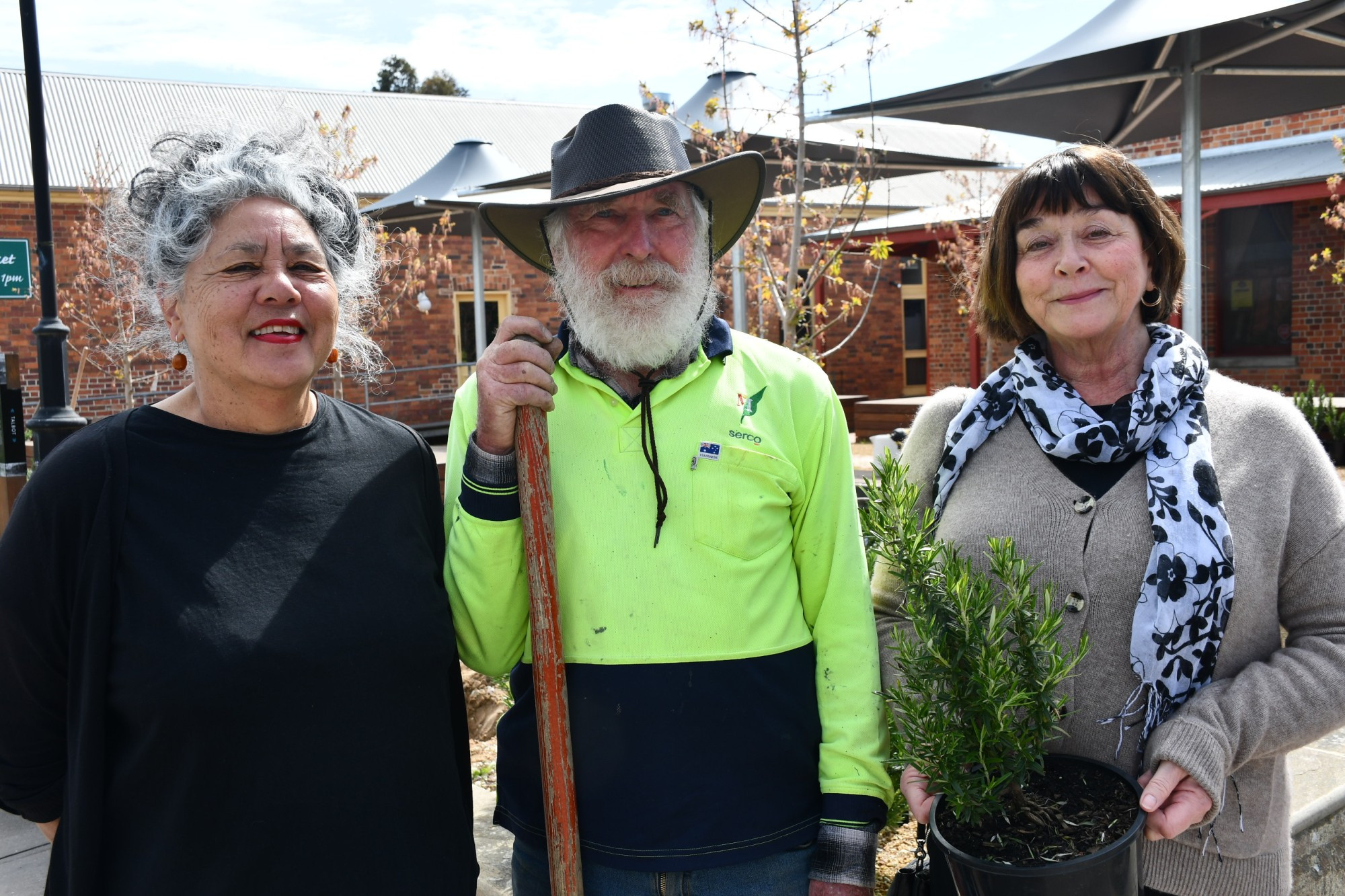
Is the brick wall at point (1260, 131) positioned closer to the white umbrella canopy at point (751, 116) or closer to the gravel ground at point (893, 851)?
the white umbrella canopy at point (751, 116)

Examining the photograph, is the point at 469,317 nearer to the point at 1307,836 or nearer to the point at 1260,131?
the point at 1260,131

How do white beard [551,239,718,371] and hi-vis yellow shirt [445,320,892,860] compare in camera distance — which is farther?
white beard [551,239,718,371]

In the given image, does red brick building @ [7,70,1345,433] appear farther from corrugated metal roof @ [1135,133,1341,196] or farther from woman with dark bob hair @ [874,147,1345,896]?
woman with dark bob hair @ [874,147,1345,896]

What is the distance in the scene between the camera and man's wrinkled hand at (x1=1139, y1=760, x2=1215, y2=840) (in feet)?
5.38

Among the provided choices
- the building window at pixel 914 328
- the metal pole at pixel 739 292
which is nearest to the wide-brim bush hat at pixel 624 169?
the metal pole at pixel 739 292

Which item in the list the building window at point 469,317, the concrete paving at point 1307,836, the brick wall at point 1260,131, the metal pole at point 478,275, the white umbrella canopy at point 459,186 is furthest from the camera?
the building window at point 469,317

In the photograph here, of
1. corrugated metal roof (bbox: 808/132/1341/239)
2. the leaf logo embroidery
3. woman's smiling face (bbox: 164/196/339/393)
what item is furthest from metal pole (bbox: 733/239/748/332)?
woman's smiling face (bbox: 164/196/339/393)

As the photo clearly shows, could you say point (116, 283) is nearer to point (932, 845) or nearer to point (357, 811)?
point (357, 811)

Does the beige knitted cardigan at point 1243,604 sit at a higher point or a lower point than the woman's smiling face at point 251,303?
lower

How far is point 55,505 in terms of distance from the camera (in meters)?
1.61

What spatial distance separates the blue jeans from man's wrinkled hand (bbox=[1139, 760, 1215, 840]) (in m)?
0.59

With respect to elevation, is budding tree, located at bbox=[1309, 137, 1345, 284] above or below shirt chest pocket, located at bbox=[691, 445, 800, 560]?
above

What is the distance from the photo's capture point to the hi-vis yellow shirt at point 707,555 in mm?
1856

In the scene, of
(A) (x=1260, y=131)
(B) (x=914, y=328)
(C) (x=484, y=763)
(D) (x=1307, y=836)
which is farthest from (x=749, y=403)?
(B) (x=914, y=328)
